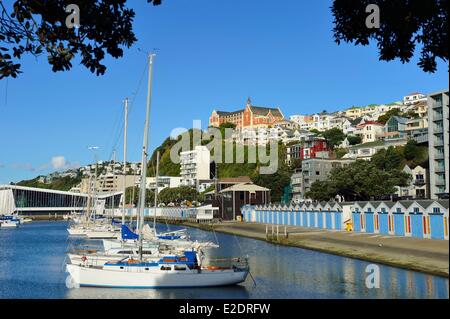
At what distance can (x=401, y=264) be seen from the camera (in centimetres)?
3238

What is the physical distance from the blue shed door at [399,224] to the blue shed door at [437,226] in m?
4.14

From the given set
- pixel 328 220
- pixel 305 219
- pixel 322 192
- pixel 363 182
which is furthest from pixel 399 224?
pixel 322 192

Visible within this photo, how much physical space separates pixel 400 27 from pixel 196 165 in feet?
581

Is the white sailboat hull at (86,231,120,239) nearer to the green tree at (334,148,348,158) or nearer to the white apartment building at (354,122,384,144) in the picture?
the green tree at (334,148,348,158)

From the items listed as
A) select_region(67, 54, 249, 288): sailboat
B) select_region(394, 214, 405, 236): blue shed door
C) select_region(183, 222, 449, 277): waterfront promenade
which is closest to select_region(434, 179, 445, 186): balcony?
select_region(183, 222, 449, 277): waterfront promenade

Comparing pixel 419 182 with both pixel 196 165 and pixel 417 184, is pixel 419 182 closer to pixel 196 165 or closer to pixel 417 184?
pixel 417 184

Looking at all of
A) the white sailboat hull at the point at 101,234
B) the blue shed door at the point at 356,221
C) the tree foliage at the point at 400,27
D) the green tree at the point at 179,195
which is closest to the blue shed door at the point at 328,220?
the blue shed door at the point at 356,221

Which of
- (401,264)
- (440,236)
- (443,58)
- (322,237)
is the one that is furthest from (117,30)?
(322,237)

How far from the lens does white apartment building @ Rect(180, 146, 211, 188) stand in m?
187

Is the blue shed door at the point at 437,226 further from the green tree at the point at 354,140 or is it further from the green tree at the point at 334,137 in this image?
the green tree at the point at 334,137

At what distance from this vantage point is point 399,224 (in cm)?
4841

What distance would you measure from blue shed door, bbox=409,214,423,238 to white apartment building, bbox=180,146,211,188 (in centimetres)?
13811

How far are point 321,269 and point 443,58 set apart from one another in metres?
26.0

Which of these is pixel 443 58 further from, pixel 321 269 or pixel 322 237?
pixel 322 237
